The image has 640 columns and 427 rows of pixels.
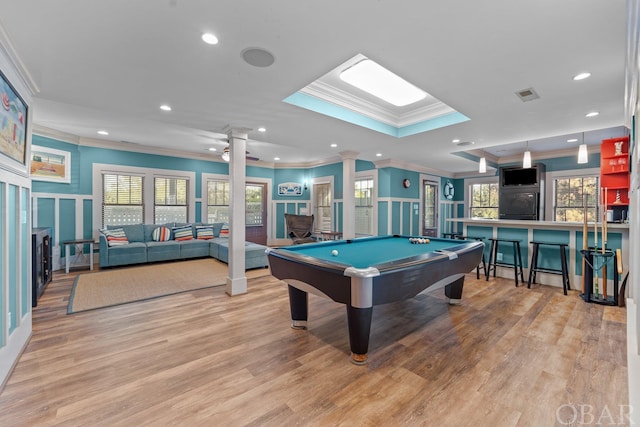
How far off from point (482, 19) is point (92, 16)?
2.40 metres

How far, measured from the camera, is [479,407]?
164cm

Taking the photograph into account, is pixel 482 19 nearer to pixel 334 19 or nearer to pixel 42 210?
pixel 334 19

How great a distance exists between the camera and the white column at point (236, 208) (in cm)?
381

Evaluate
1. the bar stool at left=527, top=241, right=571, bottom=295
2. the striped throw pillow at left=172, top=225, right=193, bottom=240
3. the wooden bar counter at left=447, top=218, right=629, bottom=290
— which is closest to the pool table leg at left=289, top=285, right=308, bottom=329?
the bar stool at left=527, top=241, right=571, bottom=295

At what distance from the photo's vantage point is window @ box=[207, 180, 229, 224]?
7241mm

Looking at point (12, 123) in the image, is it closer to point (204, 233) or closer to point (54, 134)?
point (54, 134)

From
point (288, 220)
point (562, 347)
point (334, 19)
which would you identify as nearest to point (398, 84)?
point (334, 19)

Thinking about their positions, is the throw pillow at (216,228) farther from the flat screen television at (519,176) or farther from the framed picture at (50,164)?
the flat screen television at (519,176)

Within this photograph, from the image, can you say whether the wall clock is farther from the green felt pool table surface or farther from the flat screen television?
the green felt pool table surface

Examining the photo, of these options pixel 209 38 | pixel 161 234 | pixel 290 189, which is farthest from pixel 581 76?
pixel 161 234

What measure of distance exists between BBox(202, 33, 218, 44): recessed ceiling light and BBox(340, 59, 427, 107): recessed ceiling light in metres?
1.41

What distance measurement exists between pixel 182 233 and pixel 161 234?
42 cm

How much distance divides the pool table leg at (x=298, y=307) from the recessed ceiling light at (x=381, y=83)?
232 cm

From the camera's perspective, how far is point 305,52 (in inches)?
80.1
